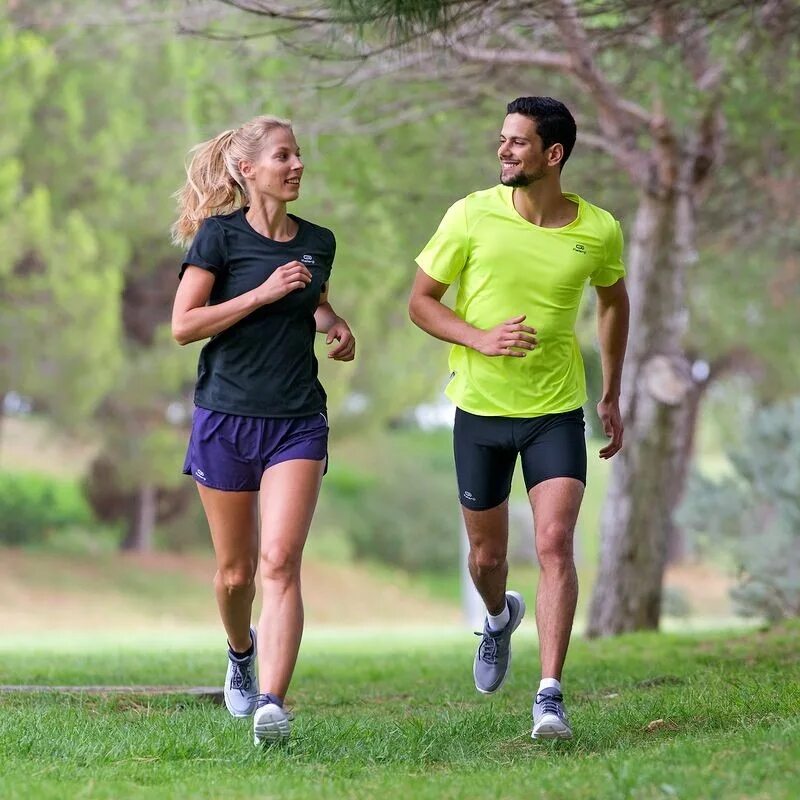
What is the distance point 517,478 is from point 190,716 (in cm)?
3461

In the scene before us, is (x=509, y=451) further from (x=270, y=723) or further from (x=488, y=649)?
(x=270, y=723)

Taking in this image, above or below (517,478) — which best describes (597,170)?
above

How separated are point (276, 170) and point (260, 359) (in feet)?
2.47

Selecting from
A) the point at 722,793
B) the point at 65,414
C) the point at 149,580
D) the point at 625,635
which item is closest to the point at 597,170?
the point at 625,635

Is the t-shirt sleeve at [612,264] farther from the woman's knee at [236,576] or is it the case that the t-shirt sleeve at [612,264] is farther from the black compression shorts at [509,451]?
the woman's knee at [236,576]

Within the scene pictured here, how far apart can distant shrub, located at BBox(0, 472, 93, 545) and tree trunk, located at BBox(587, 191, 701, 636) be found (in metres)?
22.4

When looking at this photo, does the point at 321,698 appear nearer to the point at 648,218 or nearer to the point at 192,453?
the point at 192,453

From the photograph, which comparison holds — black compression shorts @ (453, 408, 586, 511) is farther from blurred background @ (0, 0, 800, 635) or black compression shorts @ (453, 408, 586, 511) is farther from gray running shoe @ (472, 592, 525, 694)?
blurred background @ (0, 0, 800, 635)

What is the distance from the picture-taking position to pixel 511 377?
615 centimetres

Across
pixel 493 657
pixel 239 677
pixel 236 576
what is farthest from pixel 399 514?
pixel 236 576

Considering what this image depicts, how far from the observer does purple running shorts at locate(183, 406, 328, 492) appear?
5.72 m

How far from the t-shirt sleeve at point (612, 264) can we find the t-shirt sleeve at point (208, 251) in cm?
163

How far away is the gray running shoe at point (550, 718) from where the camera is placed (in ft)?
17.8

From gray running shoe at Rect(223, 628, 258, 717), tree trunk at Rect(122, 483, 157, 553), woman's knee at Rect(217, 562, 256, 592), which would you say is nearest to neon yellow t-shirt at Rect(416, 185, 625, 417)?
woman's knee at Rect(217, 562, 256, 592)
